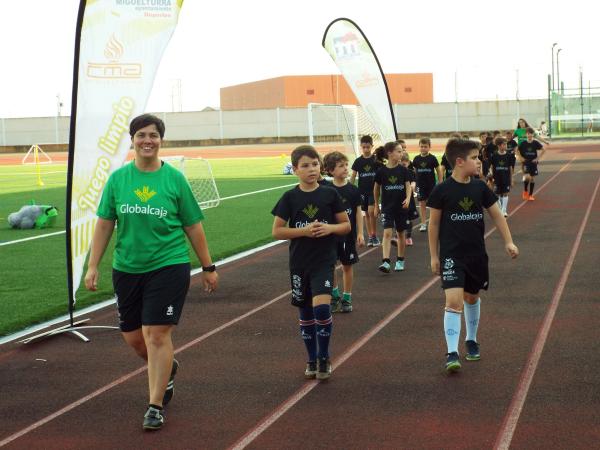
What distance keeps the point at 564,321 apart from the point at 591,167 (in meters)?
29.8

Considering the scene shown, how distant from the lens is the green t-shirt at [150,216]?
6016 mm

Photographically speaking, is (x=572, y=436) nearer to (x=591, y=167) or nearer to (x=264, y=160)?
(x=591, y=167)

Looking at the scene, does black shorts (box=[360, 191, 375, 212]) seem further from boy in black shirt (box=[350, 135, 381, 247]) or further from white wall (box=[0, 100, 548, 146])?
white wall (box=[0, 100, 548, 146])

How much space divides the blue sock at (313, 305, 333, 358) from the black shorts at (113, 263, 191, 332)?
133cm

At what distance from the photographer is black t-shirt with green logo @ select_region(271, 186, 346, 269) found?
724 centimetres

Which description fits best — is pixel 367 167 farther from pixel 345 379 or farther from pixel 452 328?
pixel 345 379

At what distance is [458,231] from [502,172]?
1309 centimetres

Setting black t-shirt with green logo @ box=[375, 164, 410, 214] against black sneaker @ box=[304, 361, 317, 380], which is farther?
black t-shirt with green logo @ box=[375, 164, 410, 214]

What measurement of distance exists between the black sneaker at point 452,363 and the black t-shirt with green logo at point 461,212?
2.42ft

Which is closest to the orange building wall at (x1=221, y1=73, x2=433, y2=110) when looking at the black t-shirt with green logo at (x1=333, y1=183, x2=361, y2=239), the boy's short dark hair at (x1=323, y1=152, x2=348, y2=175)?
the black t-shirt with green logo at (x1=333, y1=183, x2=361, y2=239)

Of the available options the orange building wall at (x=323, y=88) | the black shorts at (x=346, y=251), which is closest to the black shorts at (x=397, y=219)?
the black shorts at (x=346, y=251)

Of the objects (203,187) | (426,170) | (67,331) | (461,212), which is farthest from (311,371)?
(203,187)

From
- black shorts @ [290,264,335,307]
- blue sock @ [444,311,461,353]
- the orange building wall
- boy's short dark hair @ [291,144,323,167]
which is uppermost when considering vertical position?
the orange building wall

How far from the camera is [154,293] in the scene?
600cm
